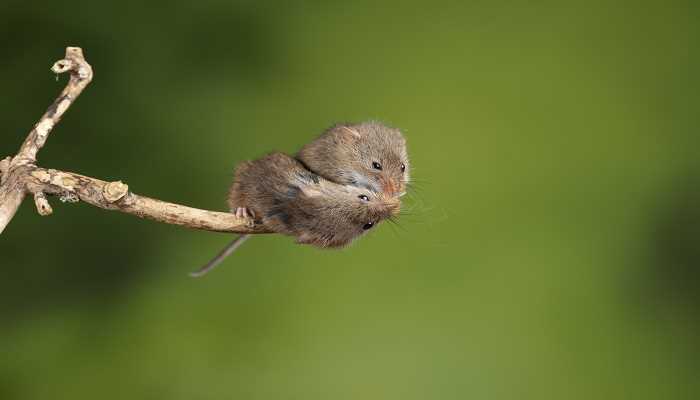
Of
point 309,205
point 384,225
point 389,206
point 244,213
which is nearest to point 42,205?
point 244,213

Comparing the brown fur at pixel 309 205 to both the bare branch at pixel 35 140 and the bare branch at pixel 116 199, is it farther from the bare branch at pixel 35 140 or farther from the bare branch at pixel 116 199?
the bare branch at pixel 35 140

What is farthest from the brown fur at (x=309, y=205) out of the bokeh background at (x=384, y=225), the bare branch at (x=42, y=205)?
the bokeh background at (x=384, y=225)

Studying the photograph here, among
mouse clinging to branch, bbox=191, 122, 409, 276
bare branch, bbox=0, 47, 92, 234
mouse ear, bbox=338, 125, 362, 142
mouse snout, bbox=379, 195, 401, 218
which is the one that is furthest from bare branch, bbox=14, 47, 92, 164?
mouse snout, bbox=379, 195, 401, 218

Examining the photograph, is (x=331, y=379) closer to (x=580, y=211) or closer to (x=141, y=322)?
(x=141, y=322)

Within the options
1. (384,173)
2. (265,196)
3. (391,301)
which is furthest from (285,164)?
(391,301)

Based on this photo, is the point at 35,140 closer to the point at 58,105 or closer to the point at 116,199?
the point at 58,105

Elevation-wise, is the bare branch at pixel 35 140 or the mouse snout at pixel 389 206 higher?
the bare branch at pixel 35 140

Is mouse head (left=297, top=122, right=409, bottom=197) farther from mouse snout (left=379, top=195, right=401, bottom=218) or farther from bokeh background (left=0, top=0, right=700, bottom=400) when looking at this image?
bokeh background (left=0, top=0, right=700, bottom=400)
